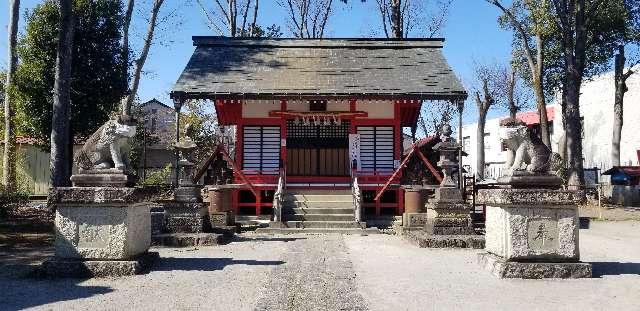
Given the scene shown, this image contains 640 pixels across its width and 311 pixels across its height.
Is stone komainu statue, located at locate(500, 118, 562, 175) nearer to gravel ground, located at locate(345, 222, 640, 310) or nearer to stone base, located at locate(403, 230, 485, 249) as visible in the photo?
gravel ground, located at locate(345, 222, 640, 310)

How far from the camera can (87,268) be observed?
6.97m

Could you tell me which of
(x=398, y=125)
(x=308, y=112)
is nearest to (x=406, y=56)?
(x=398, y=125)

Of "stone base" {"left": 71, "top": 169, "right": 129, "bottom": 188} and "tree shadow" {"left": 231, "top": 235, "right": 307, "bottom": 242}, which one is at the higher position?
"stone base" {"left": 71, "top": 169, "right": 129, "bottom": 188}

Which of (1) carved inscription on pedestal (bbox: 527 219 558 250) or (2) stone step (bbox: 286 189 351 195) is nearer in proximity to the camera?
(1) carved inscription on pedestal (bbox: 527 219 558 250)

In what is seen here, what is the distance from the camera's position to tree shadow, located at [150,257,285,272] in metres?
7.79

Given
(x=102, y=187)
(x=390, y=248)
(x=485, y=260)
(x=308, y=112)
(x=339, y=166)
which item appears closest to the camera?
(x=102, y=187)

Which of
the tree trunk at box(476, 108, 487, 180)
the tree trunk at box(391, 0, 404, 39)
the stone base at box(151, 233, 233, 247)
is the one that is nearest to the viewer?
the stone base at box(151, 233, 233, 247)

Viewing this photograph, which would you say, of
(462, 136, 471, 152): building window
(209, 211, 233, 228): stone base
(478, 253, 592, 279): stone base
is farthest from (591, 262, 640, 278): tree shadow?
(462, 136, 471, 152): building window

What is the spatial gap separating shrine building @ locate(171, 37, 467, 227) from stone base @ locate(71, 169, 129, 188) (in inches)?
310

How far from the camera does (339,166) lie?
764 inches

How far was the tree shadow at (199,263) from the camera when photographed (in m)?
7.79

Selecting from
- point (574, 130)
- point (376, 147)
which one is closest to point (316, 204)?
point (376, 147)

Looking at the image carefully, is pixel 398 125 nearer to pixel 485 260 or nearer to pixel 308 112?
pixel 308 112

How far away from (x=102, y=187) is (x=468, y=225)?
7.46 meters
